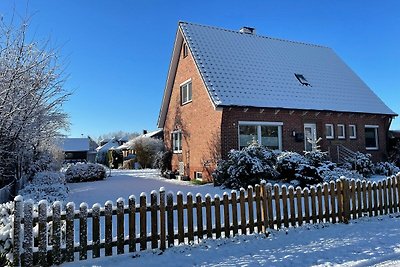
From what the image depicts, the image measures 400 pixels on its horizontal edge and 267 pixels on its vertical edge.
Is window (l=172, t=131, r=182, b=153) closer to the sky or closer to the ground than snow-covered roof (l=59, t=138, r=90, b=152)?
closer to the ground

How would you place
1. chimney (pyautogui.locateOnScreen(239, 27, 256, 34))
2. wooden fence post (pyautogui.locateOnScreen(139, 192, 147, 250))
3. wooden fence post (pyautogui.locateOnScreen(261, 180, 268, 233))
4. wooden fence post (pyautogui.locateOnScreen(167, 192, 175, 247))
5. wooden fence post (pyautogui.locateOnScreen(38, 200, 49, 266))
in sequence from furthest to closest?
1. chimney (pyautogui.locateOnScreen(239, 27, 256, 34))
2. wooden fence post (pyautogui.locateOnScreen(261, 180, 268, 233))
3. wooden fence post (pyautogui.locateOnScreen(167, 192, 175, 247))
4. wooden fence post (pyautogui.locateOnScreen(139, 192, 147, 250))
5. wooden fence post (pyautogui.locateOnScreen(38, 200, 49, 266))

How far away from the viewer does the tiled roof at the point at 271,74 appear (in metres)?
16.8

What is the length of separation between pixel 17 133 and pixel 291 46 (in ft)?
62.5

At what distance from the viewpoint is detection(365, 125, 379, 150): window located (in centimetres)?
2067

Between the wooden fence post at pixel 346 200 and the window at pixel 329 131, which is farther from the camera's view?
the window at pixel 329 131

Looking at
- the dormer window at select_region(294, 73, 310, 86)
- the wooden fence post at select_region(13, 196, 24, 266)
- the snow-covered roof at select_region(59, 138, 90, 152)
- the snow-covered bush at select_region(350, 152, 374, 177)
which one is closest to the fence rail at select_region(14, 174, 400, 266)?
the wooden fence post at select_region(13, 196, 24, 266)

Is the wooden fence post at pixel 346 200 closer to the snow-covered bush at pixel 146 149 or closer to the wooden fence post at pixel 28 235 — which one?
the wooden fence post at pixel 28 235

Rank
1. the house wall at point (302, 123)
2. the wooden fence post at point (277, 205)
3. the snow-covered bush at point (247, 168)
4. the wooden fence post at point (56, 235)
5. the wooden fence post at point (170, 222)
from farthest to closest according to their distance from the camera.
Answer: the house wall at point (302, 123), the snow-covered bush at point (247, 168), the wooden fence post at point (277, 205), the wooden fence post at point (170, 222), the wooden fence post at point (56, 235)

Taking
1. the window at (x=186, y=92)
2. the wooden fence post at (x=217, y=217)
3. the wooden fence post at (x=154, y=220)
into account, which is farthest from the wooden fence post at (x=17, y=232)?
the window at (x=186, y=92)

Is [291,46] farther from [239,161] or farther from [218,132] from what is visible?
[239,161]

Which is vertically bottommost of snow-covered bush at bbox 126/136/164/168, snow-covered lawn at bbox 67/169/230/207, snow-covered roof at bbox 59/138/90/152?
snow-covered lawn at bbox 67/169/230/207

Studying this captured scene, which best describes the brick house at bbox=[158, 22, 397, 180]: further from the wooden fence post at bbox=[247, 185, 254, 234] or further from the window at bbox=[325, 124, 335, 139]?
the wooden fence post at bbox=[247, 185, 254, 234]

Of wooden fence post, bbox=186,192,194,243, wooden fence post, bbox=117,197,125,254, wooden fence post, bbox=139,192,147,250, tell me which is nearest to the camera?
wooden fence post, bbox=117,197,125,254

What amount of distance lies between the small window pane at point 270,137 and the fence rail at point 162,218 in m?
8.22
